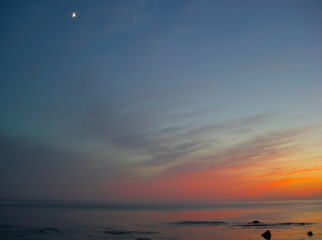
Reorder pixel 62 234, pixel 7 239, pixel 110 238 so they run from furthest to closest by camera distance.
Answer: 1. pixel 62 234
2. pixel 110 238
3. pixel 7 239

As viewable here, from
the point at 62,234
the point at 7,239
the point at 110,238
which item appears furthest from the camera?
the point at 62,234

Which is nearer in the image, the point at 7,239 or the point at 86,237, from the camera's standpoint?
the point at 7,239

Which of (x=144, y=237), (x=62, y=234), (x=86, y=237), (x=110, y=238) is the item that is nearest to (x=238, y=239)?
(x=144, y=237)

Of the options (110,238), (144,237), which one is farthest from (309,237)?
(110,238)

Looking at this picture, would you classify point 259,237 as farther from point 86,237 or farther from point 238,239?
point 86,237

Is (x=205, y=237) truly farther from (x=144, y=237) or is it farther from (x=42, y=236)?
(x=42, y=236)

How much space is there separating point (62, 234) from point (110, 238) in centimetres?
873

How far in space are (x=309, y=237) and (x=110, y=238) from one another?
1153 inches

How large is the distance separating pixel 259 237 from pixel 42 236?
32.5 meters

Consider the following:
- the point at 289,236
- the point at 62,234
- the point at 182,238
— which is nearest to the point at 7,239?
the point at 62,234

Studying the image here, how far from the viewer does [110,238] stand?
36719 mm

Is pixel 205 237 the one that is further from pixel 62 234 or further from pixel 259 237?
pixel 62 234

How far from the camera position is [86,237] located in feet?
123

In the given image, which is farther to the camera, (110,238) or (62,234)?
(62,234)
